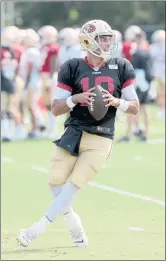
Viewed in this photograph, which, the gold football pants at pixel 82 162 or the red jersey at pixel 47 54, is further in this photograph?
the red jersey at pixel 47 54

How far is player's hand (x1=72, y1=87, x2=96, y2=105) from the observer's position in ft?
23.9

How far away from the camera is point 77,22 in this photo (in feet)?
156

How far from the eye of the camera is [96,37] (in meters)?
7.48

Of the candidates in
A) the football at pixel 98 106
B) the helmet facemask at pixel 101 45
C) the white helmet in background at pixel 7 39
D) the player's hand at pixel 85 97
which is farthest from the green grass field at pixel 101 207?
the white helmet in background at pixel 7 39

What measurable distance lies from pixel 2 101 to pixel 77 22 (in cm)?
3037

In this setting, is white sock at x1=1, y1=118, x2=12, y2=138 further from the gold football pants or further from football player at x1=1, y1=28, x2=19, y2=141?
the gold football pants

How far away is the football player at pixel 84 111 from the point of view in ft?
24.5

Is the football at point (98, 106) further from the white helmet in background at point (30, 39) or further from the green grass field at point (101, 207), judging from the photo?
the white helmet in background at point (30, 39)

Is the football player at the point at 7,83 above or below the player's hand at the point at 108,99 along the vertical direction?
below

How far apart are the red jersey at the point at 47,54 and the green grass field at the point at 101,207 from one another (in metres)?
1.95

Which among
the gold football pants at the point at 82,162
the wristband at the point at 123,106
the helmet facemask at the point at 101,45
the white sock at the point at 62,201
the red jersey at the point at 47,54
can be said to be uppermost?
the helmet facemask at the point at 101,45

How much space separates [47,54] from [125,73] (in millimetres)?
10260

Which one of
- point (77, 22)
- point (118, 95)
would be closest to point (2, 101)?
point (118, 95)

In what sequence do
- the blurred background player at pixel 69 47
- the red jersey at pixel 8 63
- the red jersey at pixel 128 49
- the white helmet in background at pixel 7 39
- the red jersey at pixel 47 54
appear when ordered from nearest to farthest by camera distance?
the red jersey at pixel 8 63 → the white helmet in background at pixel 7 39 → the red jersey at pixel 47 54 → the blurred background player at pixel 69 47 → the red jersey at pixel 128 49
